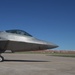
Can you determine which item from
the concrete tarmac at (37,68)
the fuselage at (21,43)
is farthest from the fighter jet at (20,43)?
the concrete tarmac at (37,68)

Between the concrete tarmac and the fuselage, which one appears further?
the fuselage

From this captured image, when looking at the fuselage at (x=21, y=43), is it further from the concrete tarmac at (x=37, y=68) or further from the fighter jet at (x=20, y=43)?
the concrete tarmac at (x=37, y=68)

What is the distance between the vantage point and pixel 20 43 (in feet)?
72.7

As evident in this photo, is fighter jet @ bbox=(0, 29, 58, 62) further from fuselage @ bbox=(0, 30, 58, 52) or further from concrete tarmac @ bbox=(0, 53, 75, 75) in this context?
concrete tarmac @ bbox=(0, 53, 75, 75)

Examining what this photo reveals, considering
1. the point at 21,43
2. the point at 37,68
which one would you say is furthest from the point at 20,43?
the point at 37,68

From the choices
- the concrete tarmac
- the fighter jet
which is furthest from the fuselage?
the concrete tarmac

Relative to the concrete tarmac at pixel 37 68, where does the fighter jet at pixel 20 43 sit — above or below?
above

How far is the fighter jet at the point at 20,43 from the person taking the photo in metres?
22.0

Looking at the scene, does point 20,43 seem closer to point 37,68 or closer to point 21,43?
point 21,43

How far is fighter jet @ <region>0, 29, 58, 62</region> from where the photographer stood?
21984 millimetres

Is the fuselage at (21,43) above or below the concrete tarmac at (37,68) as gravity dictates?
above

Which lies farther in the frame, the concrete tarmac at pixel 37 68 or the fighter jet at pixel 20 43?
the fighter jet at pixel 20 43

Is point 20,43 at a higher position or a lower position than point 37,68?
higher

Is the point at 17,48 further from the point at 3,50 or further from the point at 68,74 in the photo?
the point at 68,74
